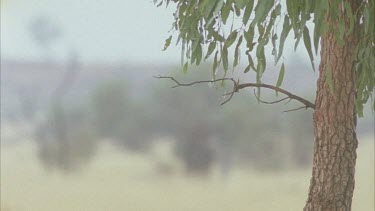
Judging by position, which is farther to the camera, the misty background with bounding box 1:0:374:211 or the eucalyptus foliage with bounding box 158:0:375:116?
the misty background with bounding box 1:0:374:211

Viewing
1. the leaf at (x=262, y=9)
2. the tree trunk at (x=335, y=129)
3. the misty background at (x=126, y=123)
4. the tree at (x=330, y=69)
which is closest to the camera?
the leaf at (x=262, y=9)

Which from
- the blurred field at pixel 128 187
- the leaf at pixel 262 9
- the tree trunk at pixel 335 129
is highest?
the leaf at pixel 262 9

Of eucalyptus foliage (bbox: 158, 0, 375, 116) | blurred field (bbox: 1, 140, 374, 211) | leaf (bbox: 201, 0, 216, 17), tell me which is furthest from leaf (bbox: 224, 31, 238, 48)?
blurred field (bbox: 1, 140, 374, 211)

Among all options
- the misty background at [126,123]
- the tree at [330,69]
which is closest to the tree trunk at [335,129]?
the tree at [330,69]

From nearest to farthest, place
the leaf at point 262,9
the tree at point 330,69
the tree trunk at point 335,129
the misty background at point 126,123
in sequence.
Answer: the leaf at point 262,9
the tree at point 330,69
the tree trunk at point 335,129
the misty background at point 126,123

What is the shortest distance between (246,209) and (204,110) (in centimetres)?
45

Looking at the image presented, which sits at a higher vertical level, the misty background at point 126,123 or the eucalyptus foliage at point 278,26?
the eucalyptus foliage at point 278,26

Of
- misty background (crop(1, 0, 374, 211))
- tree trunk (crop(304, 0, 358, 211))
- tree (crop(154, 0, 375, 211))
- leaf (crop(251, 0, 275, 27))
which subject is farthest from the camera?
misty background (crop(1, 0, 374, 211))

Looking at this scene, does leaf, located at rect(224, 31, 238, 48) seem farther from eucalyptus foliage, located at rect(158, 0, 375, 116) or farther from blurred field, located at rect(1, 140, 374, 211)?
blurred field, located at rect(1, 140, 374, 211)

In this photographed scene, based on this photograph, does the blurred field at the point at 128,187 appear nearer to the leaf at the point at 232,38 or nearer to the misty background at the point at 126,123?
the misty background at the point at 126,123

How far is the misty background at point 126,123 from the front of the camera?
98.3 inches

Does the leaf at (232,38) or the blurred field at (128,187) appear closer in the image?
the leaf at (232,38)

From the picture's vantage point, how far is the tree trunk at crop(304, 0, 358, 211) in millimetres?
1708

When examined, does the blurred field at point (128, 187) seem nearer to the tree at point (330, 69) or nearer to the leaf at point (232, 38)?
the tree at point (330, 69)
